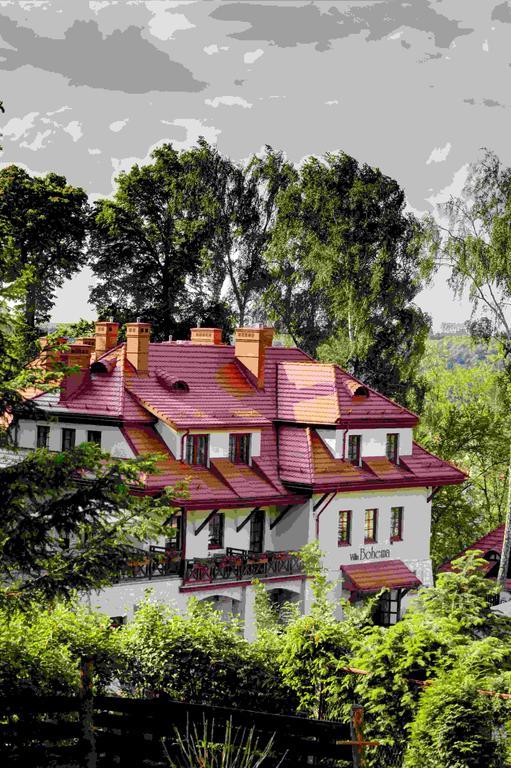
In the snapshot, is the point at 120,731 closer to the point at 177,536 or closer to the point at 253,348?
the point at 177,536

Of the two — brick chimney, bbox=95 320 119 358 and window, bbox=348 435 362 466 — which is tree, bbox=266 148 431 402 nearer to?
window, bbox=348 435 362 466

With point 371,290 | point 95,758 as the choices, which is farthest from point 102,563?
point 371,290

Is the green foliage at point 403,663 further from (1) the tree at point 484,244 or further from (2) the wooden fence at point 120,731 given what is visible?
(1) the tree at point 484,244

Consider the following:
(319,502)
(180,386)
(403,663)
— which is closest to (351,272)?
(180,386)

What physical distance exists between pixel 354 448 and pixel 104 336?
30.3 ft

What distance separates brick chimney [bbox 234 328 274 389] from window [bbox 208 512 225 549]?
→ 20.0ft

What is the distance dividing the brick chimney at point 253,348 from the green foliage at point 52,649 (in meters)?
22.7

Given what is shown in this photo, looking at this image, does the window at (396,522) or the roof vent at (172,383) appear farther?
the window at (396,522)

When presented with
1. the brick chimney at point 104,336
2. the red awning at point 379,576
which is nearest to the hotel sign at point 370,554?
the red awning at point 379,576

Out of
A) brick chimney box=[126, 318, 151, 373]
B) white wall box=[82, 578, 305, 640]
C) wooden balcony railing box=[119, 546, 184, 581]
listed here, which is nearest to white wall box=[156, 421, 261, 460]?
brick chimney box=[126, 318, 151, 373]

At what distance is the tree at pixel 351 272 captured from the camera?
2084 inches

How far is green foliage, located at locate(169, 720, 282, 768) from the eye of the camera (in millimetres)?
15539

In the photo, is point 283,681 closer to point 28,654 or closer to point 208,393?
point 28,654

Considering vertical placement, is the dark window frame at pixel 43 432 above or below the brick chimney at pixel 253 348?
below
